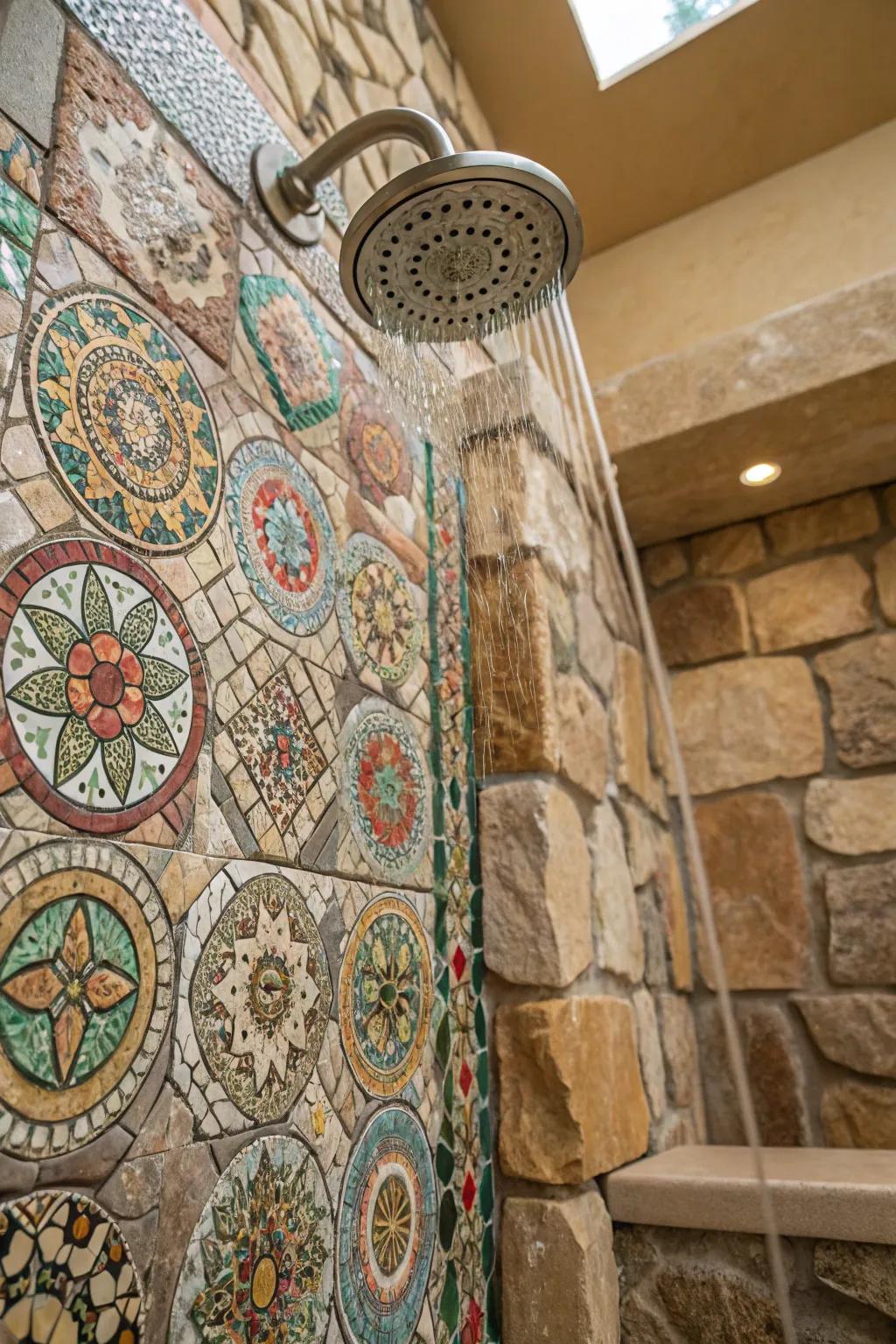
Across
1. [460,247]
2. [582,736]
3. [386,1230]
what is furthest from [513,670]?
[386,1230]

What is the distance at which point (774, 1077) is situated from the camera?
1293mm

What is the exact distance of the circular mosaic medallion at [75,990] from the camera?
0.45 meters

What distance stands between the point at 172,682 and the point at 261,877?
165 mm

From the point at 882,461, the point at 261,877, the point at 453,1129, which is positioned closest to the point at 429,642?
the point at 261,877

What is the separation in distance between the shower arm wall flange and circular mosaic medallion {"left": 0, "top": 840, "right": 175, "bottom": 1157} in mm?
663

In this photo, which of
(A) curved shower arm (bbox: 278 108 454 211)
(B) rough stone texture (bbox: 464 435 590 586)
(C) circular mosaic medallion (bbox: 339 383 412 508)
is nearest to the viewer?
(A) curved shower arm (bbox: 278 108 454 211)

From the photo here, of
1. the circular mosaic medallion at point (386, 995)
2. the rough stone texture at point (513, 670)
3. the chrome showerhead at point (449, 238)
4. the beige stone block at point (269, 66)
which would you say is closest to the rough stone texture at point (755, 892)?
the rough stone texture at point (513, 670)

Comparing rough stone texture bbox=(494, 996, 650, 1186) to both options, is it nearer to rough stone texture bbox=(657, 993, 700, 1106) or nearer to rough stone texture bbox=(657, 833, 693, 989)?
rough stone texture bbox=(657, 993, 700, 1106)

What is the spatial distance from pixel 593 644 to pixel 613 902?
370 mm

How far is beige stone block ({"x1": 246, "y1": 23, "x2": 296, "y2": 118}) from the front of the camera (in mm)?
900

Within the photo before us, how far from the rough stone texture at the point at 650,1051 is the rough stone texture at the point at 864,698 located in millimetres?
532

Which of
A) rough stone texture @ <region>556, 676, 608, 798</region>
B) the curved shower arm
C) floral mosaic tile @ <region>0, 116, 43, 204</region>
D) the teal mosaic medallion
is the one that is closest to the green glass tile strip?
rough stone texture @ <region>556, 676, 608, 798</region>

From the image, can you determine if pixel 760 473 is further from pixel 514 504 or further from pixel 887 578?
pixel 514 504

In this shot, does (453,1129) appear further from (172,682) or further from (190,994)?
(172,682)
